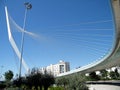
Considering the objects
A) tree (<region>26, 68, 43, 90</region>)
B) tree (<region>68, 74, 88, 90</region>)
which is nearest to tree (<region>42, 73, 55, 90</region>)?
tree (<region>26, 68, 43, 90</region>)

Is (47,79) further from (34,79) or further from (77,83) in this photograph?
(77,83)

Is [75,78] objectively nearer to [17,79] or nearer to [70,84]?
[70,84]

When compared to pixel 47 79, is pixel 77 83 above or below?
below

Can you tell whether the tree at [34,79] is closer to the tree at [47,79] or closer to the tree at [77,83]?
the tree at [47,79]

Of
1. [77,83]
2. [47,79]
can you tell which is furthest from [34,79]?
[77,83]

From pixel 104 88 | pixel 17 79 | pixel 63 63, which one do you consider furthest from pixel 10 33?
pixel 63 63

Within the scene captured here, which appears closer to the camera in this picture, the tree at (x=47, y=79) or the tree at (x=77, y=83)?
the tree at (x=77, y=83)

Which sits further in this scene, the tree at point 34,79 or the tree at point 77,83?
the tree at point 34,79

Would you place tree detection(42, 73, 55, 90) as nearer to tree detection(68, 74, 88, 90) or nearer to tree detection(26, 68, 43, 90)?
tree detection(26, 68, 43, 90)

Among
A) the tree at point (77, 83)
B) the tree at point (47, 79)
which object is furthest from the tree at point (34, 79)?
the tree at point (77, 83)

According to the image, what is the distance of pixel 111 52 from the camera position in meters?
35.7

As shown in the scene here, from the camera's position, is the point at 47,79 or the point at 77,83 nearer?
the point at 77,83

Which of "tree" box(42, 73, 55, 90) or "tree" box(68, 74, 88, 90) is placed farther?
"tree" box(42, 73, 55, 90)

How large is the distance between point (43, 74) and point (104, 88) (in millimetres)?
17186
